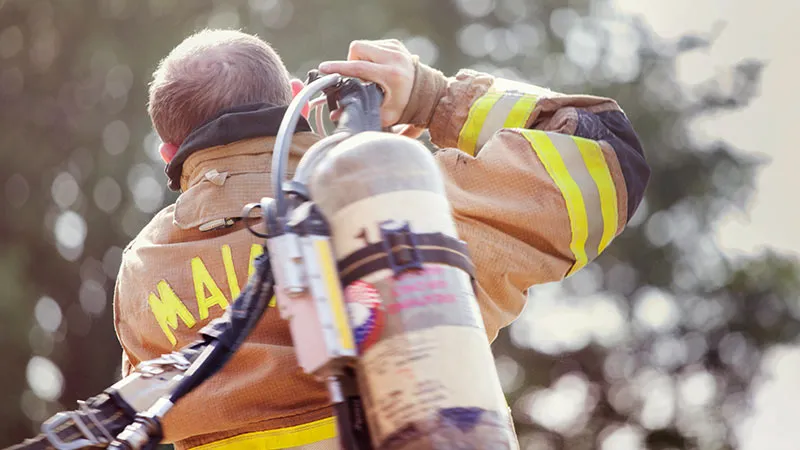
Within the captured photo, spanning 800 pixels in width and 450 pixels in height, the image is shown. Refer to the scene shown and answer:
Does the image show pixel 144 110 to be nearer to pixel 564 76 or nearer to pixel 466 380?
pixel 564 76

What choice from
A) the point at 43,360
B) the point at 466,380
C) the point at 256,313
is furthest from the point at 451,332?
the point at 43,360

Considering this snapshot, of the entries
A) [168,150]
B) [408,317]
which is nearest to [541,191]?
[408,317]

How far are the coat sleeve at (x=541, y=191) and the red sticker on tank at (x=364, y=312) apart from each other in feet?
2.31

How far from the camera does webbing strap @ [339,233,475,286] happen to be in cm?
205

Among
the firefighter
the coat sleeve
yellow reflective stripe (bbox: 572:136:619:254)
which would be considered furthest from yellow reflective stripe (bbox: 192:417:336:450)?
yellow reflective stripe (bbox: 572:136:619:254)

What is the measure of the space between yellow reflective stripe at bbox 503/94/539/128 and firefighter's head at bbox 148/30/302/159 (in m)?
0.53

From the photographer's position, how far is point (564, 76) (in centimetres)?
1297

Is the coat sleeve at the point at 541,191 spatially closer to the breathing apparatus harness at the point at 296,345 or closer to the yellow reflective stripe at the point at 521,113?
the yellow reflective stripe at the point at 521,113

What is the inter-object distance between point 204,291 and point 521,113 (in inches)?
34.7

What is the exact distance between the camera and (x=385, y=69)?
2840 mm

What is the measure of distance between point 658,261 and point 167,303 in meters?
10.8

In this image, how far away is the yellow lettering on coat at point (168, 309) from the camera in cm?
284

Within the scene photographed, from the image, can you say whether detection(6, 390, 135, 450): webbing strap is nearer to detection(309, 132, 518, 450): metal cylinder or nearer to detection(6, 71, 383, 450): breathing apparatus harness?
detection(6, 71, 383, 450): breathing apparatus harness

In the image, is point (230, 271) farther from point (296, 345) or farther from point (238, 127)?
point (296, 345)
